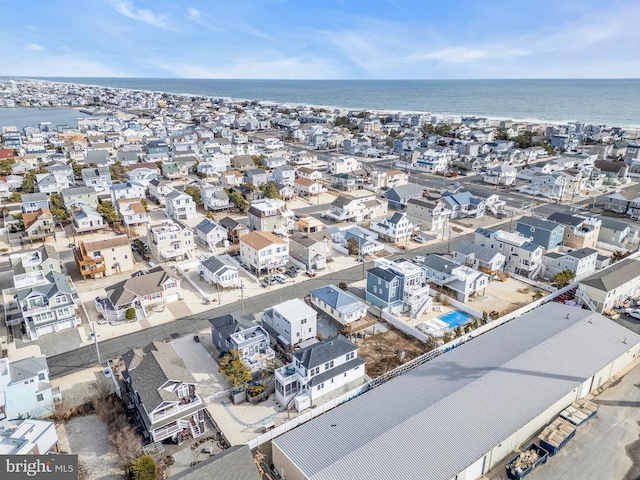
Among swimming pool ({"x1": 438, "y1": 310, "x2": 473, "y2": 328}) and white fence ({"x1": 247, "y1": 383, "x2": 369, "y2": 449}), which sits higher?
swimming pool ({"x1": 438, "y1": 310, "x2": 473, "y2": 328})

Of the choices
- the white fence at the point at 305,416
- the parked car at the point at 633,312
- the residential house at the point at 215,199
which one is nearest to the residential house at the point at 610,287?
the parked car at the point at 633,312

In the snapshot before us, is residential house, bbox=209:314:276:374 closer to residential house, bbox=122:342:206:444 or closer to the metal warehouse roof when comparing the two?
residential house, bbox=122:342:206:444

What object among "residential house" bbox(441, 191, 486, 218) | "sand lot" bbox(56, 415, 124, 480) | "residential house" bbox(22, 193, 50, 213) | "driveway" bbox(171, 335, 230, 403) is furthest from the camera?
"residential house" bbox(441, 191, 486, 218)

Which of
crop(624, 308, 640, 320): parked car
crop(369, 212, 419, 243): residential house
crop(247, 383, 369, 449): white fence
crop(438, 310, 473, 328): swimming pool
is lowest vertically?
crop(247, 383, 369, 449): white fence

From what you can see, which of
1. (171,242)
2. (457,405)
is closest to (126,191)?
(171,242)

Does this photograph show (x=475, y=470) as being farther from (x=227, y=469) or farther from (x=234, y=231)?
(x=234, y=231)

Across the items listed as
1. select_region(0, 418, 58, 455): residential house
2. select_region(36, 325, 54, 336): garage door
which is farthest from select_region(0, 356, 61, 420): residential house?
select_region(36, 325, 54, 336): garage door

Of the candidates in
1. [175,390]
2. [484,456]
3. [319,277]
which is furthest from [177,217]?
[484,456]
